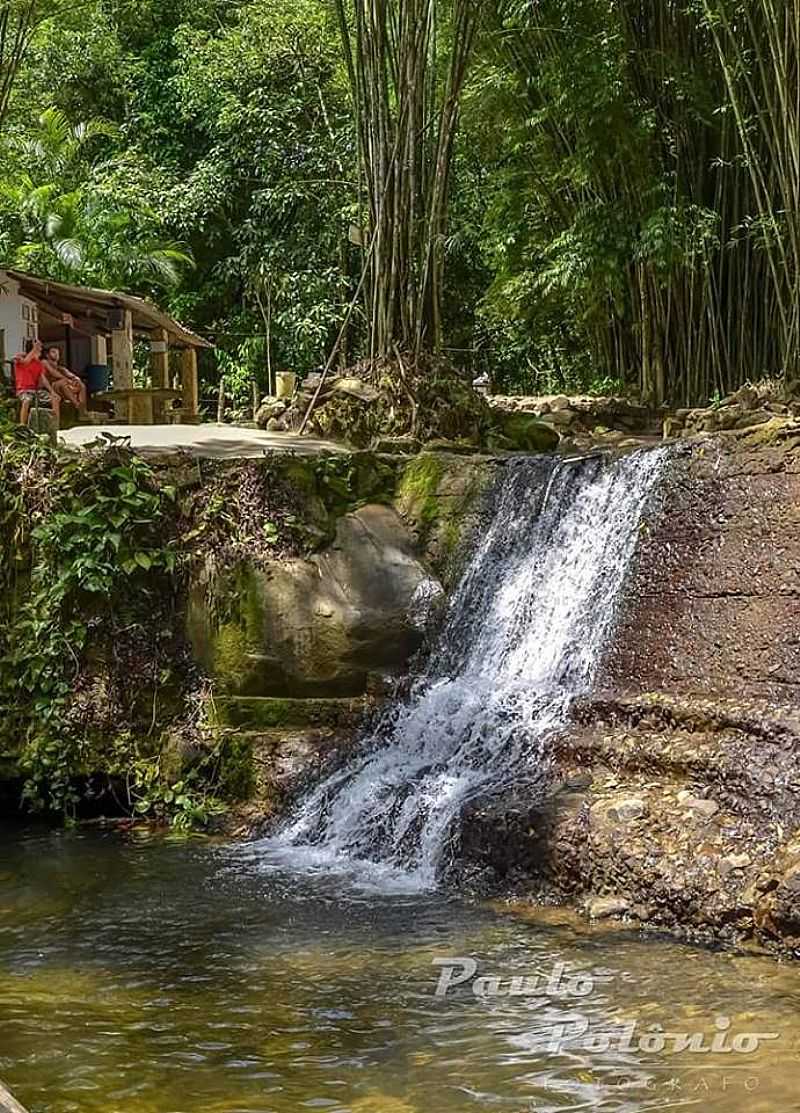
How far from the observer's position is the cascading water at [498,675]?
667cm

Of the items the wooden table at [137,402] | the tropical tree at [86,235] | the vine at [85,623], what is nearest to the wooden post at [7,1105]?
the vine at [85,623]

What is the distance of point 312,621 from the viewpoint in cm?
784

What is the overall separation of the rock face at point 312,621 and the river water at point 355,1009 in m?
1.81

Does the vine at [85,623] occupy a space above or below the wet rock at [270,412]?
below

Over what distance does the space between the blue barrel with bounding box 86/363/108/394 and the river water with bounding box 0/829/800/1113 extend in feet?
35.3

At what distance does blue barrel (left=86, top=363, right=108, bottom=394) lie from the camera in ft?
53.1

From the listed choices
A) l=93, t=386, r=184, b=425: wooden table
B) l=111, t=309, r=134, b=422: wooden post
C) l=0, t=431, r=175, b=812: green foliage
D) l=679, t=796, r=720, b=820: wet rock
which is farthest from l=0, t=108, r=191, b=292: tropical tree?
l=679, t=796, r=720, b=820: wet rock

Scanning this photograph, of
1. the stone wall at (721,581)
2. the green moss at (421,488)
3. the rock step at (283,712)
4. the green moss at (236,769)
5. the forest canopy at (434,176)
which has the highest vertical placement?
the forest canopy at (434,176)

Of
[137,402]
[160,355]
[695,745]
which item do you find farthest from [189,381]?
[695,745]

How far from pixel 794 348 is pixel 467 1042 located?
7460mm

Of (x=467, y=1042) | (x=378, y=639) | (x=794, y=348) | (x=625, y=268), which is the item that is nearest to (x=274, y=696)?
(x=378, y=639)

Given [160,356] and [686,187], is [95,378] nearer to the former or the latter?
[160,356]

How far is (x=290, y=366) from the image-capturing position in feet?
62.8
